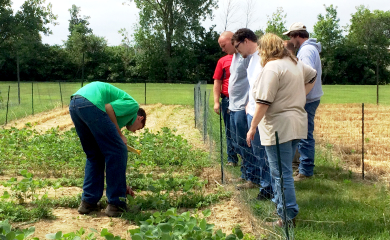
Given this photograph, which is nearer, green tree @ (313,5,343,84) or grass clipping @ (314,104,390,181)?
grass clipping @ (314,104,390,181)

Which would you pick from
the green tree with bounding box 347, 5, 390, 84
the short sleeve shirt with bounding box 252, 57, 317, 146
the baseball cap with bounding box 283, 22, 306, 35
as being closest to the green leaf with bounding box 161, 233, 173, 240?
the short sleeve shirt with bounding box 252, 57, 317, 146

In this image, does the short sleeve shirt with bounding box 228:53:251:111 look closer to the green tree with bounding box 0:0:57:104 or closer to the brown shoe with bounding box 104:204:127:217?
the brown shoe with bounding box 104:204:127:217

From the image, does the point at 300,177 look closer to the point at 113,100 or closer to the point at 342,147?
the point at 342,147

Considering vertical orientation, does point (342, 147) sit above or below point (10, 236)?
below

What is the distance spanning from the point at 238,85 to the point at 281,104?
1.71 metres

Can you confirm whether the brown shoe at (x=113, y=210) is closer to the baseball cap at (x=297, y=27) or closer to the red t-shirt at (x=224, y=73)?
the red t-shirt at (x=224, y=73)

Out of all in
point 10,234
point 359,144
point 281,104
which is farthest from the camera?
point 359,144

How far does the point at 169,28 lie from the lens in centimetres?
4416

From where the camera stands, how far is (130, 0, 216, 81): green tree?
142 ft

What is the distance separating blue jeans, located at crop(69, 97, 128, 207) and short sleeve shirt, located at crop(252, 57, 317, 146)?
4.60 feet

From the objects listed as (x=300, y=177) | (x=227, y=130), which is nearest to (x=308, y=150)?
(x=300, y=177)

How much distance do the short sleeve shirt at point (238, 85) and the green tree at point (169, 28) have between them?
38.0 m

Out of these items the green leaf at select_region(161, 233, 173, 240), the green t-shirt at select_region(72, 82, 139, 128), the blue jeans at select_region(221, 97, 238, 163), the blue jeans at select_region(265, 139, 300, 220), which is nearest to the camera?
the green leaf at select_region(161, 233, 173, 240)

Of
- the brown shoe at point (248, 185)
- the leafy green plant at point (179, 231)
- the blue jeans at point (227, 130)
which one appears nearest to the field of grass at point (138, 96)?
the blue jeans at point (227, 130)
